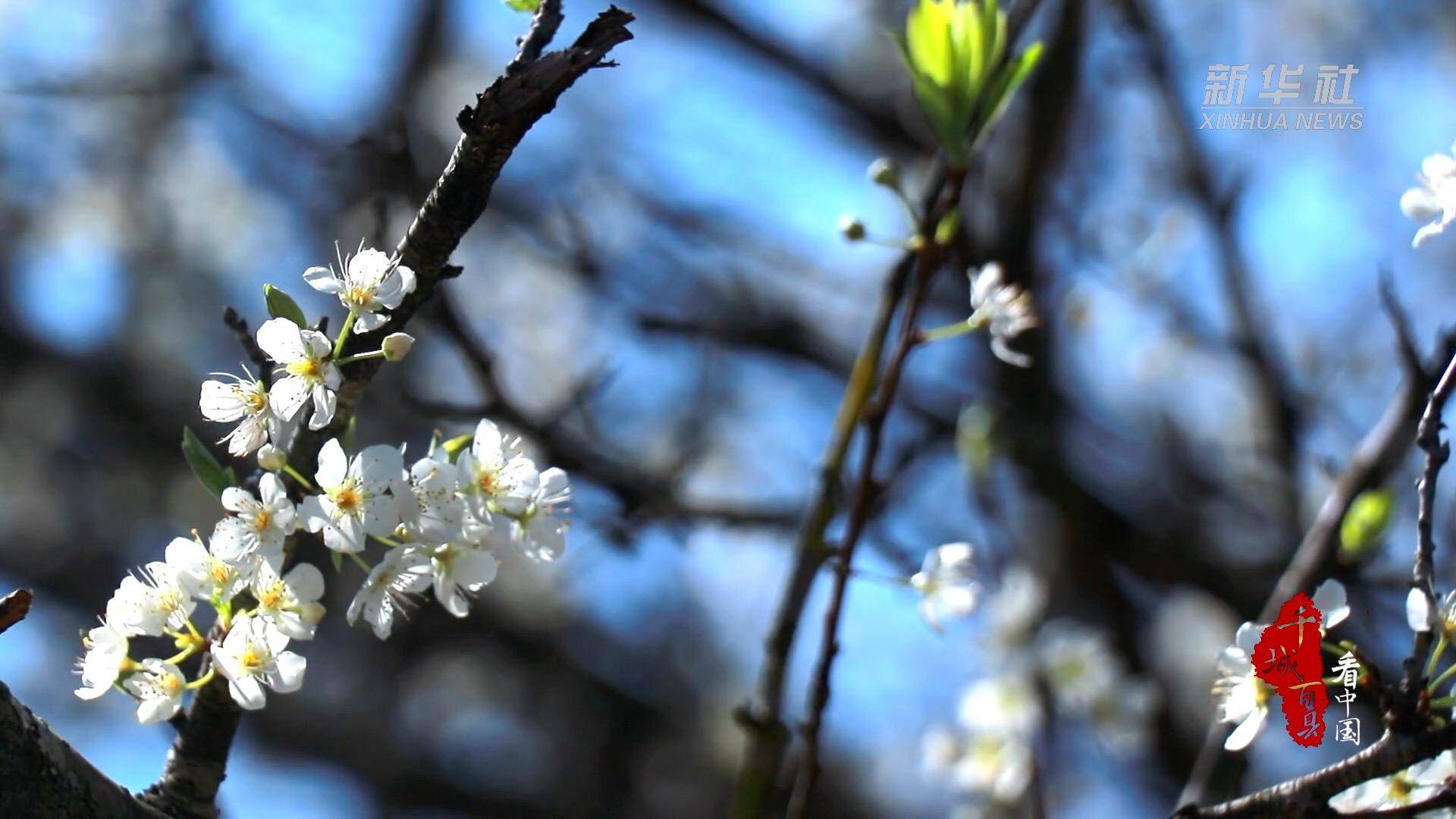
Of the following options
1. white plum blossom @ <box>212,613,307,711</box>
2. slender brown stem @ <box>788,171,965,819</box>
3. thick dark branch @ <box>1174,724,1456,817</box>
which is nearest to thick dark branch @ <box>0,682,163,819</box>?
white plum blossom @ <box>212,613,307,711</box>

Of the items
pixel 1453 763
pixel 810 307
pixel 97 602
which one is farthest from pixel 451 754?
pixel 1453 763

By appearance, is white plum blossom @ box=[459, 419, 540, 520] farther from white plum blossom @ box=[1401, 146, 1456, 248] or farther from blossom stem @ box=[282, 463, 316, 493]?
white plum blossom @ box=[1401, 146, 1456, 248]

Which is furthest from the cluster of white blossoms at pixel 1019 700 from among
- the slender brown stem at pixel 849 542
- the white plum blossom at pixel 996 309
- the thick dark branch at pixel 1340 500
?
the slender brown stem at pixel 849 542

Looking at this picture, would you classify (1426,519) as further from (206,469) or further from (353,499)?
(206,469)

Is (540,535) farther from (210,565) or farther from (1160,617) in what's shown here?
(1160,617)

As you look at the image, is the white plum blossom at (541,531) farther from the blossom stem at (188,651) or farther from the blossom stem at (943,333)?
the blossom stem at (943,333)
